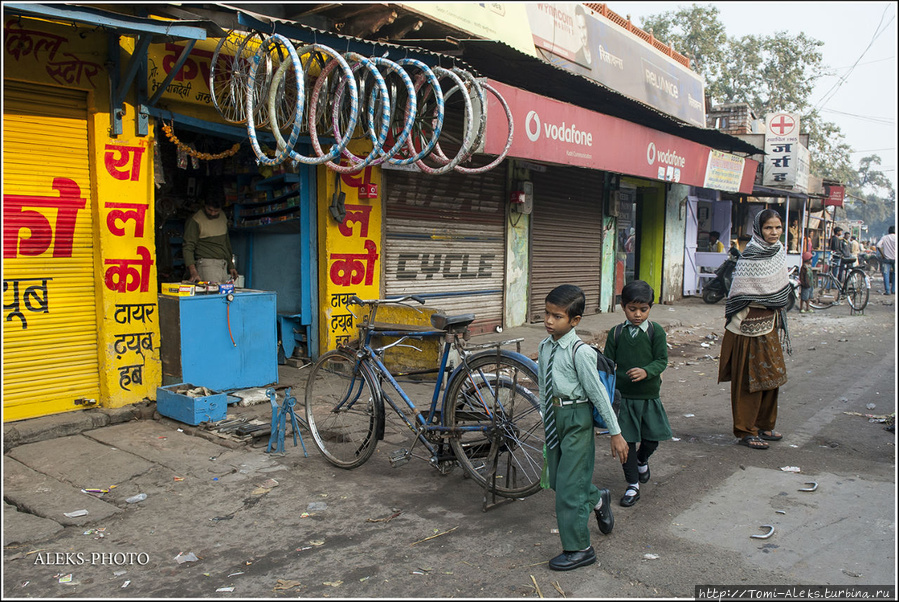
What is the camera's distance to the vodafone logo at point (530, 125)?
8.40 meters

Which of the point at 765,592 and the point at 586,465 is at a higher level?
the point at 586,465

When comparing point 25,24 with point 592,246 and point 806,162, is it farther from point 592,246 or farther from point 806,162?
point 806,162

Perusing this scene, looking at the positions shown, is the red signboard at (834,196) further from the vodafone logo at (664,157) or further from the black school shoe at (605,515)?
the black school shoe at (605,515)

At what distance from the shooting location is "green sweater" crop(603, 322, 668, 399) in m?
4.26

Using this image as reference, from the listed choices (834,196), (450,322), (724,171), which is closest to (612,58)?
(724,171)

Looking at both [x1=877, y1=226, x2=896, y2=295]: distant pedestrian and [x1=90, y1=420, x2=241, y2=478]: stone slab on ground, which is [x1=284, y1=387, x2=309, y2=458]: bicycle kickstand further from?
[x1=877, y1=226, x2=896, y2=295]: distant pedestrian

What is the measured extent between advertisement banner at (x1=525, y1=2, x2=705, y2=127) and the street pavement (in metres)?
7.56

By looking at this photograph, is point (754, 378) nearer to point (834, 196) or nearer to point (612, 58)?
point (612, 58)

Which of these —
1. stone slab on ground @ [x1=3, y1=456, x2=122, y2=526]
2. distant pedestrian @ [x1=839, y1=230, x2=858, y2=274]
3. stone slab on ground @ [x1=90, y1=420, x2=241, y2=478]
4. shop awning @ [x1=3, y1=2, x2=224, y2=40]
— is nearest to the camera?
stone slab on ground @ [x1=3, y1=456, x2=122, y2=526]

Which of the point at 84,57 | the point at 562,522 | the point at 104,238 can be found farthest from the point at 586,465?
the point at 84,57

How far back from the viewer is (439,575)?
326 centimetres

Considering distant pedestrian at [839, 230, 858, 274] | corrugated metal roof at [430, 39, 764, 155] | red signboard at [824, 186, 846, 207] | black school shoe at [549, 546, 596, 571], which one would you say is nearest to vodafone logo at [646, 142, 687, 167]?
corrugated metal roof at [430, 39, 764, 155]

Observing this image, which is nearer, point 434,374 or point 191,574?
point 191,574

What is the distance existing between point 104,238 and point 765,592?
567 cm
